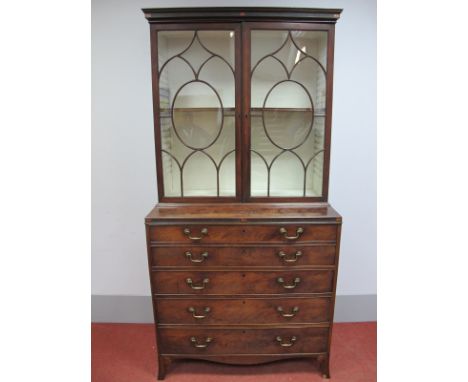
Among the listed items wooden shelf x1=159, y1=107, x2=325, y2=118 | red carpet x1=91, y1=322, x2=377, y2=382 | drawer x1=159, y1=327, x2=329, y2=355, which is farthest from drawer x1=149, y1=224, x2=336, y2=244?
red carpet x1=91, y1=322, x2=377, y2=382

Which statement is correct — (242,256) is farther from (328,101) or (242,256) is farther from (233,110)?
(328,101)

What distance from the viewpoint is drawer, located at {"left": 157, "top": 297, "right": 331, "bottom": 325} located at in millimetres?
1655

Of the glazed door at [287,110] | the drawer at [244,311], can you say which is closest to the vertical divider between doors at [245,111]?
the glazed door at [287,110]

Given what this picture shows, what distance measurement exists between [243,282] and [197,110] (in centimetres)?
100

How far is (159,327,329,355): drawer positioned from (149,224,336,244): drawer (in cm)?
53

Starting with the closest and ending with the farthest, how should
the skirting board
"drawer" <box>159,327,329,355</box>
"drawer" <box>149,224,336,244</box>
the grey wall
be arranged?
"drawer" <box>149,224,336,244</box> < "drawer" <box>159,327,329,355</box> < the grey wall < the skirting board

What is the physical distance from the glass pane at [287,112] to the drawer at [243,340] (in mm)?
779

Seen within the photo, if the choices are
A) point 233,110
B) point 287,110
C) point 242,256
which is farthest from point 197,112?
point 242,256

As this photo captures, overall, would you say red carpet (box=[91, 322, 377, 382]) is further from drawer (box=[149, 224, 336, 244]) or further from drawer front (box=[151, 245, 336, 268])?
drawer (box=[149, 224, 336, 244])

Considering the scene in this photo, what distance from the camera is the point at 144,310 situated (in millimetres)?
2246

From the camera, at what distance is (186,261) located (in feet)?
5.30

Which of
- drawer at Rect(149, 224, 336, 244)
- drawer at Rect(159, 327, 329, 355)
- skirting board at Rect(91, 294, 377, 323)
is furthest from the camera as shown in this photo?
skirting board at Rect(91, 294, 377, 323)

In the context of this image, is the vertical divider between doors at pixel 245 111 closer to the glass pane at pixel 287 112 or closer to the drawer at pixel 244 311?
the glass pane at pixel 287 112

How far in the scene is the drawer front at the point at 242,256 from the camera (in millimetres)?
1600
